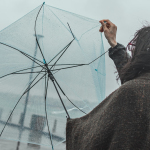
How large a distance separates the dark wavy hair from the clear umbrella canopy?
7.25 feet

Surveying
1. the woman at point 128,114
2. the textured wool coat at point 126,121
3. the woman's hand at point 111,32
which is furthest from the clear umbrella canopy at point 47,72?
the textured wool coat at point 126,121

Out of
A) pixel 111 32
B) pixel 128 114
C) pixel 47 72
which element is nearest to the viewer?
pixel 128 114

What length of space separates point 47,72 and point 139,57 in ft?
7.91

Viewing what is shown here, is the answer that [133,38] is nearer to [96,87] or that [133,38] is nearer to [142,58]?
[142,58]

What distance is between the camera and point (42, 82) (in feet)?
11.4

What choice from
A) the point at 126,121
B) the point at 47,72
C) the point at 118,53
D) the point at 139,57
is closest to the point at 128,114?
the point at 126,121

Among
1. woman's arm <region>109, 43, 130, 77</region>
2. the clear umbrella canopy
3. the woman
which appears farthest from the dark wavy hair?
the clear umbrella canopy

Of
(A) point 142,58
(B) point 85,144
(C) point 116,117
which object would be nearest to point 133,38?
(A) point 142,58

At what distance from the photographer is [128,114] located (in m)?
1.08

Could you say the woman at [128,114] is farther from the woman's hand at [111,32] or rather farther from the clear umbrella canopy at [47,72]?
the clear umbrella canopy at [47,72]

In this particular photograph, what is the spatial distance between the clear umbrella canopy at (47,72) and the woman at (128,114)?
2173 mm

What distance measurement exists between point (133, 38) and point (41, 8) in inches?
91.7

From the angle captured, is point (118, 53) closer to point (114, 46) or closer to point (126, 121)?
point (114, 46)

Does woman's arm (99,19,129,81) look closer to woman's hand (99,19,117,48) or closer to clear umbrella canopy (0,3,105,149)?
woman's hand (99,19,117,48)
